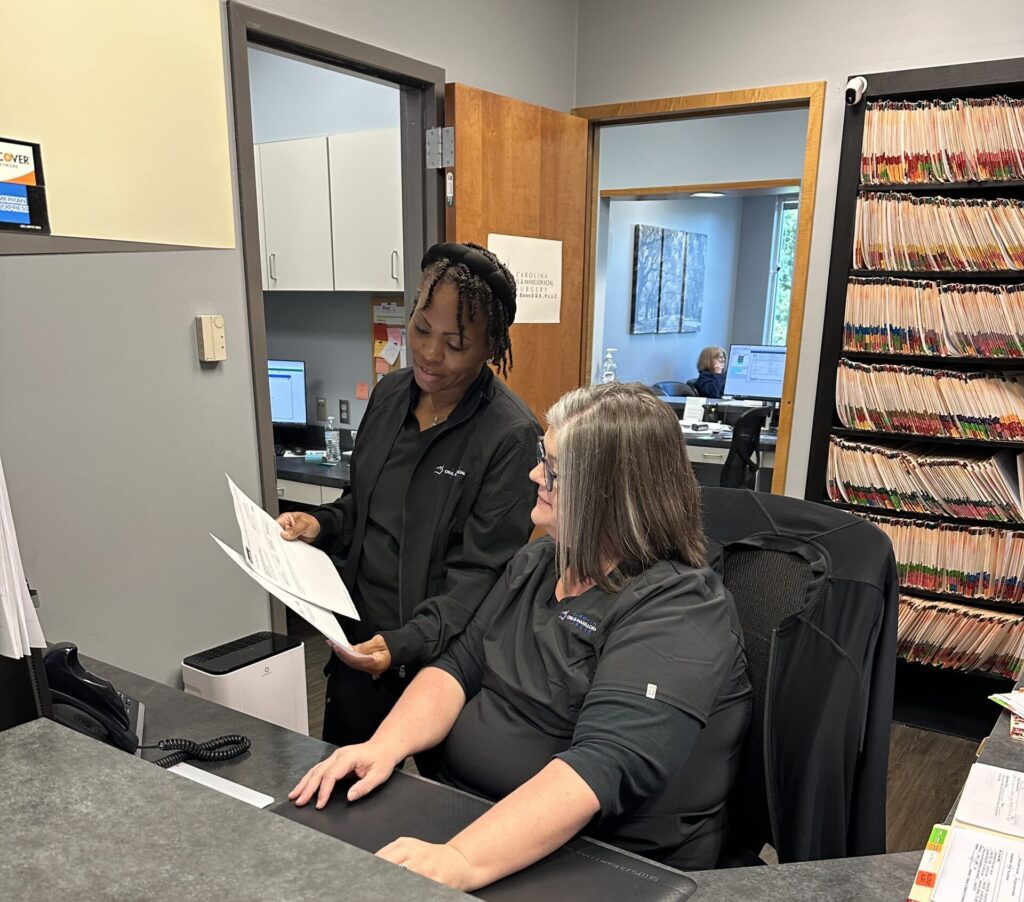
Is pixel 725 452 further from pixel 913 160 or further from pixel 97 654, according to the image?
pixel 97 654

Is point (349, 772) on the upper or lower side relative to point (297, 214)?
lower

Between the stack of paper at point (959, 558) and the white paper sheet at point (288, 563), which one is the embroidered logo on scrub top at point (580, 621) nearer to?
the white paper sheet at point (288, 563)

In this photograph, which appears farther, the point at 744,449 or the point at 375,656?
the point at 744,449

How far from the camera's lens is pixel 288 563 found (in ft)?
4.70

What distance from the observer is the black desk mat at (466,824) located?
965 millimetres

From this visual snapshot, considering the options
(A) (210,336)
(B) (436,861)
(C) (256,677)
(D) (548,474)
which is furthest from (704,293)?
(B) (436,861)

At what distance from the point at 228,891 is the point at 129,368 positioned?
1873mm

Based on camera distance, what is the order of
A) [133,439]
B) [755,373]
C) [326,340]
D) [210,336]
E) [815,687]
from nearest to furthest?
[815,687] < [133,439] < [210,336] < [326,340] < [755,373]

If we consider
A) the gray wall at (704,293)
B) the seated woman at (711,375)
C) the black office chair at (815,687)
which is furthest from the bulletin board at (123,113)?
the gray wall at (704,293)

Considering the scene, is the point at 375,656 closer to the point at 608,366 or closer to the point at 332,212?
the point at 332,212

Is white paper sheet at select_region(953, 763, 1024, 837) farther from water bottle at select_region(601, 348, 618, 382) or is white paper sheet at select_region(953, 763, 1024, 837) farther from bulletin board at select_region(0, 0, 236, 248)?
water bottle at select_region(601, 348, 618, 382)

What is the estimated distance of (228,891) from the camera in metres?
0.46

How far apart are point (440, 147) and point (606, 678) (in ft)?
7.10

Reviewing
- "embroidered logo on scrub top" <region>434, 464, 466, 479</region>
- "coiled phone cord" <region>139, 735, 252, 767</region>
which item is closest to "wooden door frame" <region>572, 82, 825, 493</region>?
"embroidered logo on scrub top" <region>434, 464, 466, 479</region>
